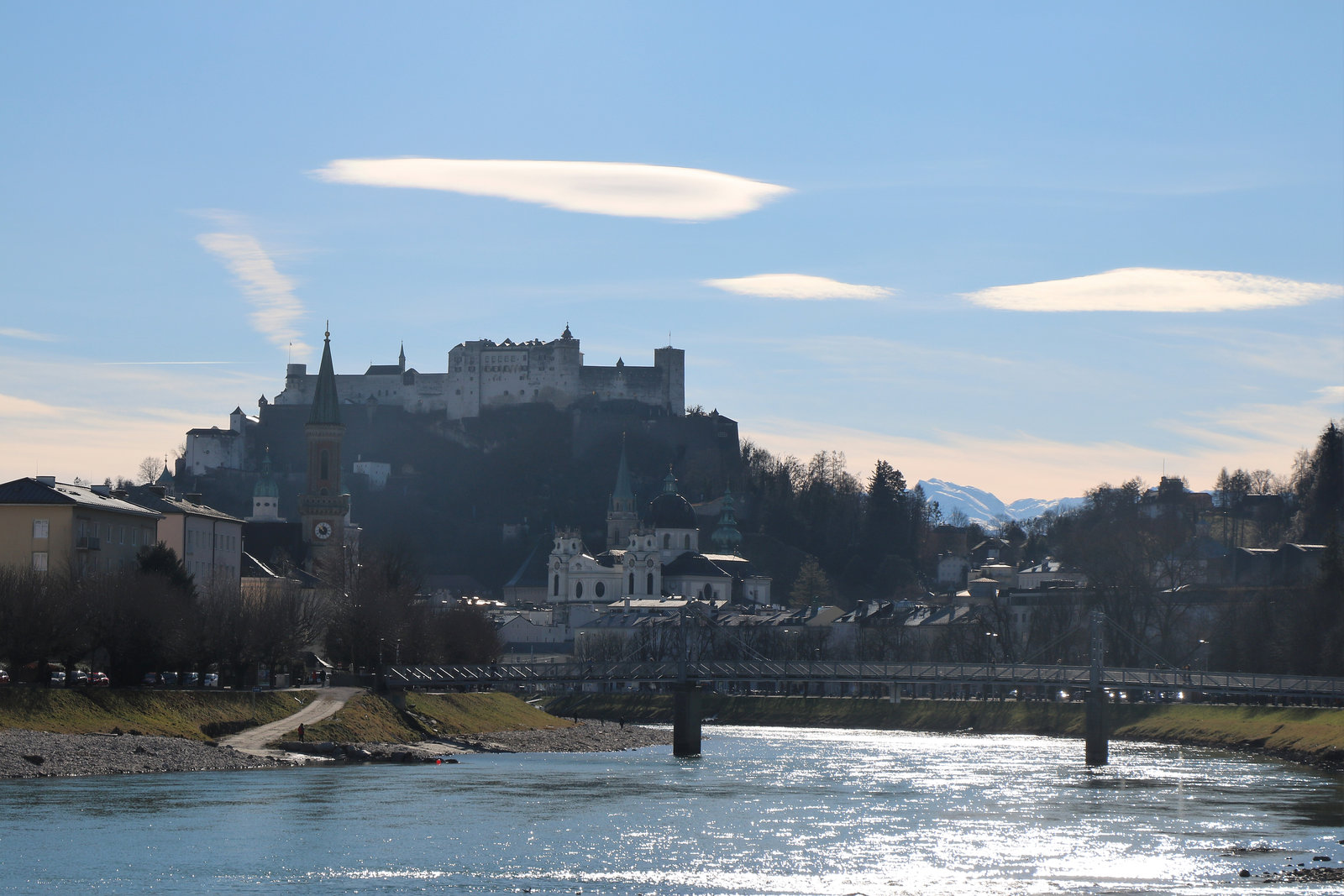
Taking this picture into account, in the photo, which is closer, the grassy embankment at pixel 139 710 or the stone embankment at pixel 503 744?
the grassy embankment at pixel 139 710

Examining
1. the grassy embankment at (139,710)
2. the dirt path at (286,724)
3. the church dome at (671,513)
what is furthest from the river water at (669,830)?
the church dome at (671,513)

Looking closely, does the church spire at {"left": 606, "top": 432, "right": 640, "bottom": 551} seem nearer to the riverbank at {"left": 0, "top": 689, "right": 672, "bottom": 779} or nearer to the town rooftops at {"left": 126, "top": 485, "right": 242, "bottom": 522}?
the town rooftops at {"left": 126, "top": 485, "right": 242, "bottom": 522}

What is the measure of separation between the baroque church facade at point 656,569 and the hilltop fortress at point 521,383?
2452 cm

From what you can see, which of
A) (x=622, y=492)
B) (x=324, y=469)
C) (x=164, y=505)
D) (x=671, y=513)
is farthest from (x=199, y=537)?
(x=622, y=492)

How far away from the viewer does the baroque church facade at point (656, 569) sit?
479 feet

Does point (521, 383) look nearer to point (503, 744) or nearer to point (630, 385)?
point (630, 385)

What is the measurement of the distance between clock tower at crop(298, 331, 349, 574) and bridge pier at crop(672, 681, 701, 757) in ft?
199

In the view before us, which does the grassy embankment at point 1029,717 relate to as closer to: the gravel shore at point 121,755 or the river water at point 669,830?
the river water at point 669,830

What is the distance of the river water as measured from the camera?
114 feet

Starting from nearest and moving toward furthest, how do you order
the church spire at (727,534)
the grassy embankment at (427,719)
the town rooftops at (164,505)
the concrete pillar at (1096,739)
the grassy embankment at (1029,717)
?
the concrete pillar at (1096,739) < the grassy embankment at (427,719) < the grassy embankment at (1029,717) < the town rooftops at (164,505) < the church spire at (727,534)

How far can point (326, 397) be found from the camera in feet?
431

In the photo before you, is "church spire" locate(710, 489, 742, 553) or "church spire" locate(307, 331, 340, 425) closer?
"church spire" locate(307, 331, 340, 425)

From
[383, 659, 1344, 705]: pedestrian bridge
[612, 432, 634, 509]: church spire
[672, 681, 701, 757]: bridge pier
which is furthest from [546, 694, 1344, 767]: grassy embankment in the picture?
[612, 432, 634, 509]: church spire

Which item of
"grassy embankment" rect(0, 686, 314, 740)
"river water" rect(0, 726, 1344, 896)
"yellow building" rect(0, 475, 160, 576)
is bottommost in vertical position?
"river water" rect(0, 726, 1344, 896)
